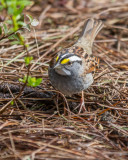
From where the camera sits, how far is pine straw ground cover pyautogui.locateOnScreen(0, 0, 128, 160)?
3117mm

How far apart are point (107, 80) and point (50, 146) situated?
7.65 feet

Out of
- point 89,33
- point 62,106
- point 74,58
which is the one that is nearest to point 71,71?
point 74,58

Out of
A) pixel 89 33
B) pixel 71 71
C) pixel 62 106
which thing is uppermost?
pixel 89 33

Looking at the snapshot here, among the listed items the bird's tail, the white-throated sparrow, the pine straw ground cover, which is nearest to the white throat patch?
the white-throated sparrow

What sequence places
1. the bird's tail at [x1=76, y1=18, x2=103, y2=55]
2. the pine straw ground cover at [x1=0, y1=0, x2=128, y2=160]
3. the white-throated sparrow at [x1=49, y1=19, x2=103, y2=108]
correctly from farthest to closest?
the bird's tail at [x1=76, y1=18, x2=103, y2=55]
the white-throated sparrow at [x1=49, y1=19, x2=103, y2=108]
the pine straw ground cover at [x1=0, y1=0, x2=128, y2=160]

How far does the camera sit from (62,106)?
4.48 meters

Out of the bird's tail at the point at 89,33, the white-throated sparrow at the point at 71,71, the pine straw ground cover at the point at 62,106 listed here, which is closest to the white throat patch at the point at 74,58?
the white-throated sparrow at the point at 71,71

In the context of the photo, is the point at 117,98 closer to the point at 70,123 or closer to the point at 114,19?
the point at 70,123

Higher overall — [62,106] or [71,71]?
[71,71]

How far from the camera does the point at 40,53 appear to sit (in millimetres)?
5941

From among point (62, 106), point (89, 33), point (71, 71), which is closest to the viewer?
point (71, 71)

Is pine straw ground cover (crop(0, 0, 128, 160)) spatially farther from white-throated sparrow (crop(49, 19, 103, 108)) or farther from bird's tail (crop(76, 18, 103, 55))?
bird's tail (crop(76, 18, 103, 55))

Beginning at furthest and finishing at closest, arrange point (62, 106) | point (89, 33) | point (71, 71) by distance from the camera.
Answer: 1. point (89, 33)
2. point (62, 106)
3. point (71, 71)

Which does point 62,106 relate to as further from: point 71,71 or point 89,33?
point 89,33
